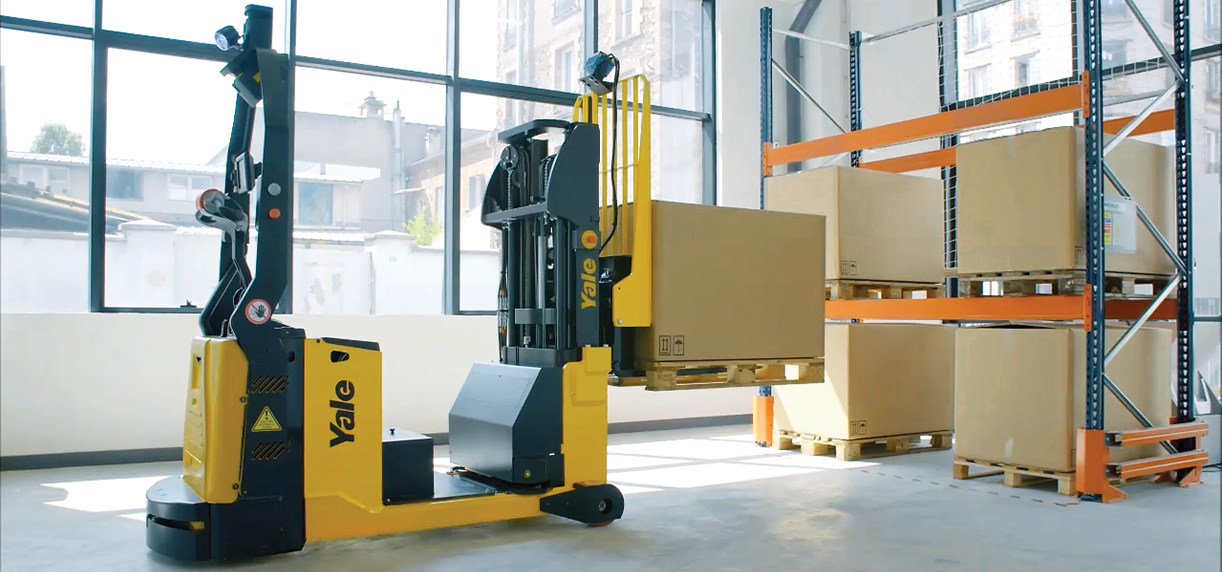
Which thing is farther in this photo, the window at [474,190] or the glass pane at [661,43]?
the glass pane at [661,43]

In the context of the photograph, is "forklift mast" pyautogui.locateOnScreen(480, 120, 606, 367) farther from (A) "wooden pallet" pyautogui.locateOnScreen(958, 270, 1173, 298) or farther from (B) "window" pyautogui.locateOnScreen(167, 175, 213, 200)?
(B) "window" pyautogui.locateOnScreen(167, 175, 213, 200)

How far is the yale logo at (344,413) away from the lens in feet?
14.3

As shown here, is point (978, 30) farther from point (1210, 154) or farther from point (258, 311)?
point (258, 311)

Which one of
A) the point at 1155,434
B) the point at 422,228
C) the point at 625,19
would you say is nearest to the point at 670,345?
the point at 1155,434

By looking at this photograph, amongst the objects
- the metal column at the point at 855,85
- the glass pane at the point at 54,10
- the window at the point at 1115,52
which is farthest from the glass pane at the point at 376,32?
the window at the point at 1115,52

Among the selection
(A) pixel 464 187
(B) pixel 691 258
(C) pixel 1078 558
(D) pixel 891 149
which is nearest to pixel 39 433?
(A) pixel 464 187

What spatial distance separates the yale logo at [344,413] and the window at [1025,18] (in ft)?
21.3

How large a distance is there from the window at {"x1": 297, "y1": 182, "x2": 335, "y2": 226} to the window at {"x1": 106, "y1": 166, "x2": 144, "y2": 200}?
1.20 meters

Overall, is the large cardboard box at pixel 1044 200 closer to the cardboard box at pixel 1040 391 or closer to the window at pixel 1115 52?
the cardboard box at pixel 1040 391

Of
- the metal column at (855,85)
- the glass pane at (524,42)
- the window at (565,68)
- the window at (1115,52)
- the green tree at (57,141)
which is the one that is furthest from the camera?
the window at (565,68)

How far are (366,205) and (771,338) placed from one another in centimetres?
423

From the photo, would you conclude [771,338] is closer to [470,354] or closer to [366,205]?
[470,354]

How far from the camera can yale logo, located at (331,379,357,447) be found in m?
4.37

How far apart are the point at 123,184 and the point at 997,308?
21.0 feet
